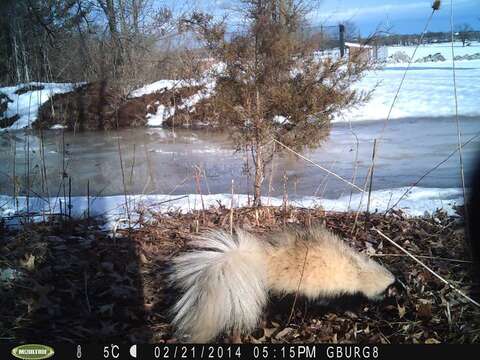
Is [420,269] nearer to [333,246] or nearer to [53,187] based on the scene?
[333,246]


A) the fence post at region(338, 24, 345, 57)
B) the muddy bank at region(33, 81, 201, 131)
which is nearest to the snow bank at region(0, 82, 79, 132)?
the muddy bank at region(33, 81, 201, 131)

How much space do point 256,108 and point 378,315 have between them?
2.59 metres

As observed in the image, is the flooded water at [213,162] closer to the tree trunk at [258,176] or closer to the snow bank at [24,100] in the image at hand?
the tree trunk at [258,176]

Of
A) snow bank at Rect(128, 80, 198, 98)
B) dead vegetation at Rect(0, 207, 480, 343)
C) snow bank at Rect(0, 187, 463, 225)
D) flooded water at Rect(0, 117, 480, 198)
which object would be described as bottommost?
dead vegetation at Rect(0, 207, 480, 343)

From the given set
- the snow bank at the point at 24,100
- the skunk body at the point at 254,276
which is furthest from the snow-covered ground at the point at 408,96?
the skunk body at the point at 254,276

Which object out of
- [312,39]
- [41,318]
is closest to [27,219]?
[41,318]

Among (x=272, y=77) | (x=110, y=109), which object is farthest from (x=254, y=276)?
(x=110, y=109)

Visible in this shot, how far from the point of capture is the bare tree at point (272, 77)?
4.50 meters

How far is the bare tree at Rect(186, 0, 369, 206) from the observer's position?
177 inches

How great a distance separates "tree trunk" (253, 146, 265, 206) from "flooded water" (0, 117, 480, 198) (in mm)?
375

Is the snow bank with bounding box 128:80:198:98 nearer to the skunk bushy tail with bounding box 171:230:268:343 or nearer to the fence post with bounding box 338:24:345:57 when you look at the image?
the fence post with bounding box 338:24:345:57

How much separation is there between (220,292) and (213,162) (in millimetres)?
5735

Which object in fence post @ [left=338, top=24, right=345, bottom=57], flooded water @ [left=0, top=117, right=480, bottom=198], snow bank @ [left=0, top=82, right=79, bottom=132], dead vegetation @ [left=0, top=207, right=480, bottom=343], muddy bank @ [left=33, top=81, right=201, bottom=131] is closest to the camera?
dead vegetation @ [left=0, top=207, right=480, bottom=343]
